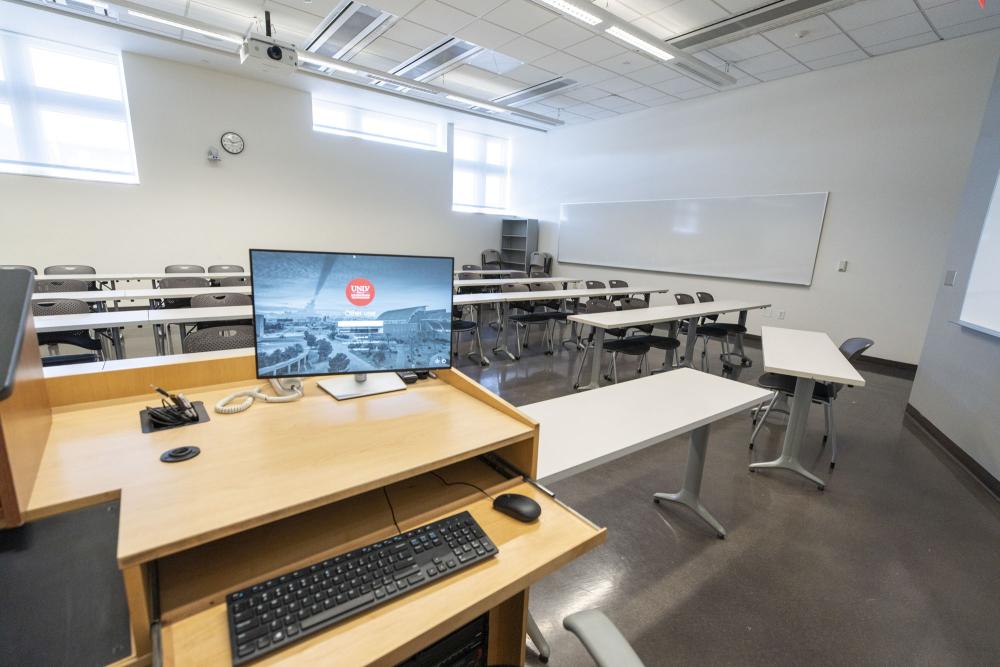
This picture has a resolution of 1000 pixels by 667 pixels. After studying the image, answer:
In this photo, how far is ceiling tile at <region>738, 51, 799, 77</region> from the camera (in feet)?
15.6

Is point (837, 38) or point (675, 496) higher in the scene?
point (837, 38)

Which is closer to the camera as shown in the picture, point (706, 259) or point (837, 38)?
point (837, 38)

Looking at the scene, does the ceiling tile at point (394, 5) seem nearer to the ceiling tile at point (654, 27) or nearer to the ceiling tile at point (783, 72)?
the ceiling tile at point (654, 27)

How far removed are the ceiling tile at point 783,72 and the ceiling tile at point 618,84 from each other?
4.87ft

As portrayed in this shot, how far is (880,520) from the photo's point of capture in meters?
2.23

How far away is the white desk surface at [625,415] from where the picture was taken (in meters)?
1.31

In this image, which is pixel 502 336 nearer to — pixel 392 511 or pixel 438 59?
pixel 438 59

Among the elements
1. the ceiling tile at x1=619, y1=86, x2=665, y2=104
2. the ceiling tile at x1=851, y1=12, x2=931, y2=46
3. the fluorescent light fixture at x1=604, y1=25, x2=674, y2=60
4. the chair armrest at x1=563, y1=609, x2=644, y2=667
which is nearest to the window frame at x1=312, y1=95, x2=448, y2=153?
the ceiling tile at x1=619, y1=86, x2=665, y2=104

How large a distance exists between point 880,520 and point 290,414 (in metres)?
2.89

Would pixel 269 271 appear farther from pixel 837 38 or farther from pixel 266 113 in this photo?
pixel 266 113

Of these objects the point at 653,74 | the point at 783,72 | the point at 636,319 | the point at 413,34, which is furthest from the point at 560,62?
the point at 636,319

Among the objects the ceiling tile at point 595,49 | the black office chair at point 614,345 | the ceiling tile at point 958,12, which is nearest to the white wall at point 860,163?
the ceiling tile at point 958,12

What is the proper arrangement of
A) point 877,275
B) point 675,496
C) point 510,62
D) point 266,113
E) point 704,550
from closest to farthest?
point 704,550 < point 675,496 < point 877,275 < point 510,62 < point 266,113

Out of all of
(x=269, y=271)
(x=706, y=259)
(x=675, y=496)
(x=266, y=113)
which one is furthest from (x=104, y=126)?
(x=706, y=259)
